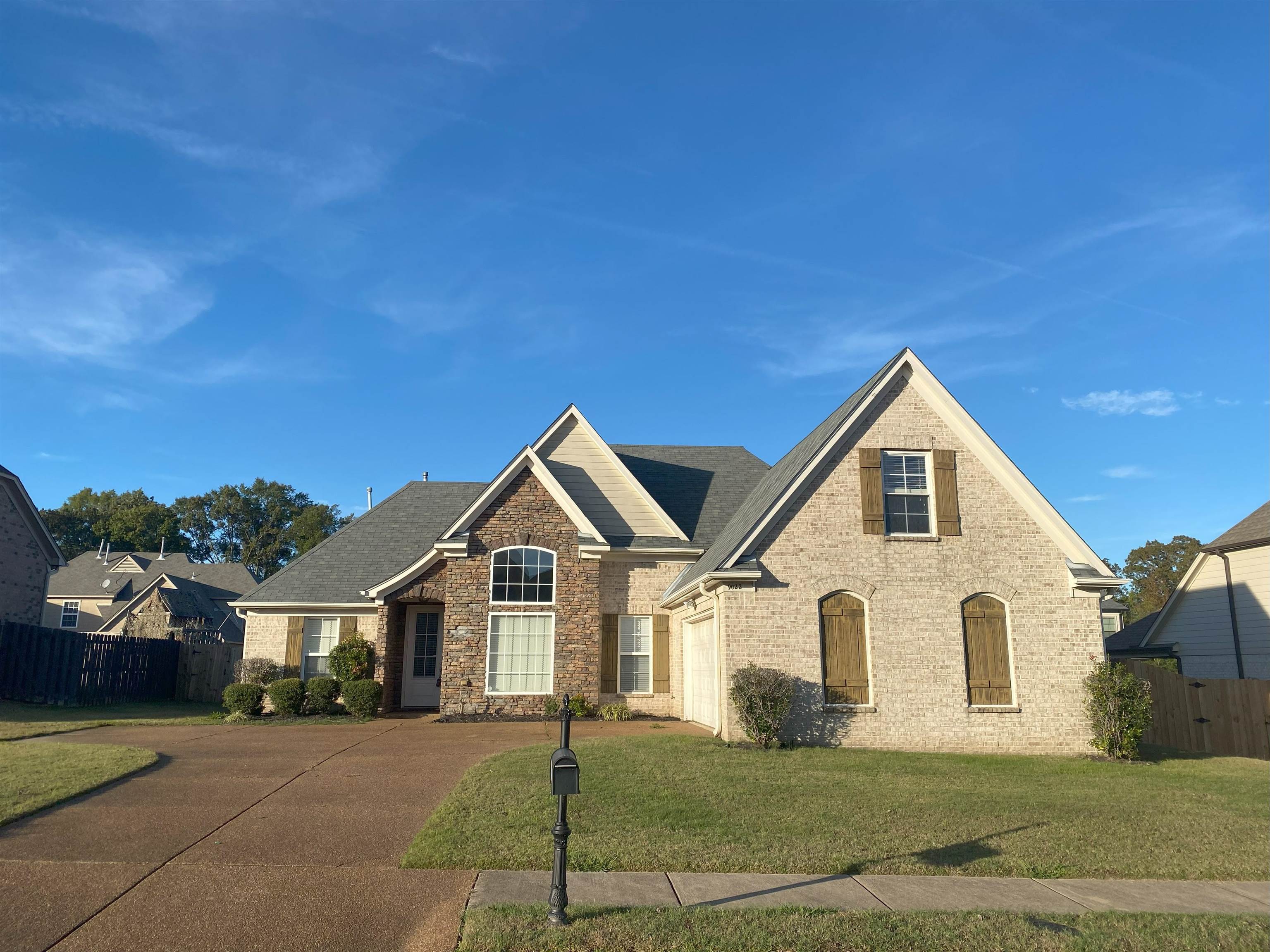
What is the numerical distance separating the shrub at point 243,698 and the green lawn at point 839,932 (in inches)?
605

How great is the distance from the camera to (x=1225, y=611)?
21.0m

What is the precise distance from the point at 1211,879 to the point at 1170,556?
182 feet

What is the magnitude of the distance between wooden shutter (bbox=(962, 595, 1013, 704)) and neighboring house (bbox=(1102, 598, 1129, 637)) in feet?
6.24

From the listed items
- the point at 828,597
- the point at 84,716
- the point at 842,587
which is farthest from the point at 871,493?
the point at 84,716

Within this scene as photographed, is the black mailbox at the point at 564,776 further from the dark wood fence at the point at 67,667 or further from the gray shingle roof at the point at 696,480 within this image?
the dark wood fence at the point at 67,667

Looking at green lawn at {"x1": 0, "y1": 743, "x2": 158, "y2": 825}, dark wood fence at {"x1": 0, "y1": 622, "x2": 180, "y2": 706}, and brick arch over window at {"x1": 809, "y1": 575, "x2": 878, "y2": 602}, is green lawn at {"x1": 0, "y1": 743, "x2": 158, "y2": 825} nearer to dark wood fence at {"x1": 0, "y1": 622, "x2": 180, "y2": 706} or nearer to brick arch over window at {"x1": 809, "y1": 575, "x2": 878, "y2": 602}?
dark wood fence at {"x1": 0, "y1": 622, "x2": 180, "y2": 706}

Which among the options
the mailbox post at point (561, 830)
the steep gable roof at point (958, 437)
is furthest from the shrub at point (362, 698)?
the mailbox post at point (561, 830)

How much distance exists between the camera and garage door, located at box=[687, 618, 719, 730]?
50.3 ft

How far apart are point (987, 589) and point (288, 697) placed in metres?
15.3

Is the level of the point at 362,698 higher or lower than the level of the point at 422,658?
lower

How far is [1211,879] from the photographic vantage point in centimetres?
715

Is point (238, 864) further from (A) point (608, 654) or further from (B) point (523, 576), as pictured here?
(A) point (608, 654)

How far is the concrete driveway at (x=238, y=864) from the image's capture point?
17.5 ft

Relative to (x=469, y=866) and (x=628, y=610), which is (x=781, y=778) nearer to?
(x=469, y=866)
